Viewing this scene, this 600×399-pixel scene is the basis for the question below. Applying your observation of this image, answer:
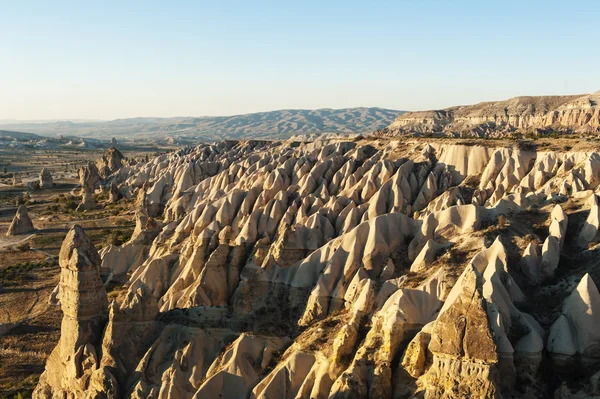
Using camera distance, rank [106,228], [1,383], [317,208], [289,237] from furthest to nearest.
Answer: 1. [106,228]
2. [317,208]
3. [289,237]
4. [1,383]

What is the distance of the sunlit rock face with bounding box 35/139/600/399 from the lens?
13.6 m

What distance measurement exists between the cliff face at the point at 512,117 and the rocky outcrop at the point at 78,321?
2812 inches

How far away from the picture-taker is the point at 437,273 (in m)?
17.8

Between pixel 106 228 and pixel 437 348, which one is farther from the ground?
pixel 437 348

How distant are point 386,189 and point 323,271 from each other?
15.1 meters

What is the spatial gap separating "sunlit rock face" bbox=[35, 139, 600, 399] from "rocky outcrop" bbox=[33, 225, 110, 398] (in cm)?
5

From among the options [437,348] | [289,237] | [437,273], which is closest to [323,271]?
[289,237]

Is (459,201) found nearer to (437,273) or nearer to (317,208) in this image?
(317,208)

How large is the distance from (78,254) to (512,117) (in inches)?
4103

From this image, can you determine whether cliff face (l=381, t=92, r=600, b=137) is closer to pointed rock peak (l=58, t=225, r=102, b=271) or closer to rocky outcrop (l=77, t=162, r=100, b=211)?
rocky outcrop (l=77, t=162, r=100, b=211)

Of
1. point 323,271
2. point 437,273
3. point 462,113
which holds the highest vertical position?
point 462,113

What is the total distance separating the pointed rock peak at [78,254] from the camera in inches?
739

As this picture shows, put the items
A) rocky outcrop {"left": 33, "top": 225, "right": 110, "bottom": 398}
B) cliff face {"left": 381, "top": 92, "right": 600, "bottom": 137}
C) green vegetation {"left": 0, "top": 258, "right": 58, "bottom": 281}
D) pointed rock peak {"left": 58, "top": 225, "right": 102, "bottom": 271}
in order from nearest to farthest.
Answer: rocky outcrop {"left": 33, "top": 225, "right": 110, "bottom": 398} → pointed rock peak {"left": 58, "top": 225, "right": 102, "bottom": 271} → green vegetation {"left": 0, "top": 258, "right": 58, "bottom": 281} → cliff face {"left": 381, "top": 92, "right": 600, "bottom": 137}

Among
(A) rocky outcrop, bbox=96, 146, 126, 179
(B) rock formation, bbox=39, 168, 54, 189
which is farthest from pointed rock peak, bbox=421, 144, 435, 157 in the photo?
(B) rock formation, bbox=39, 168, 54, 189
